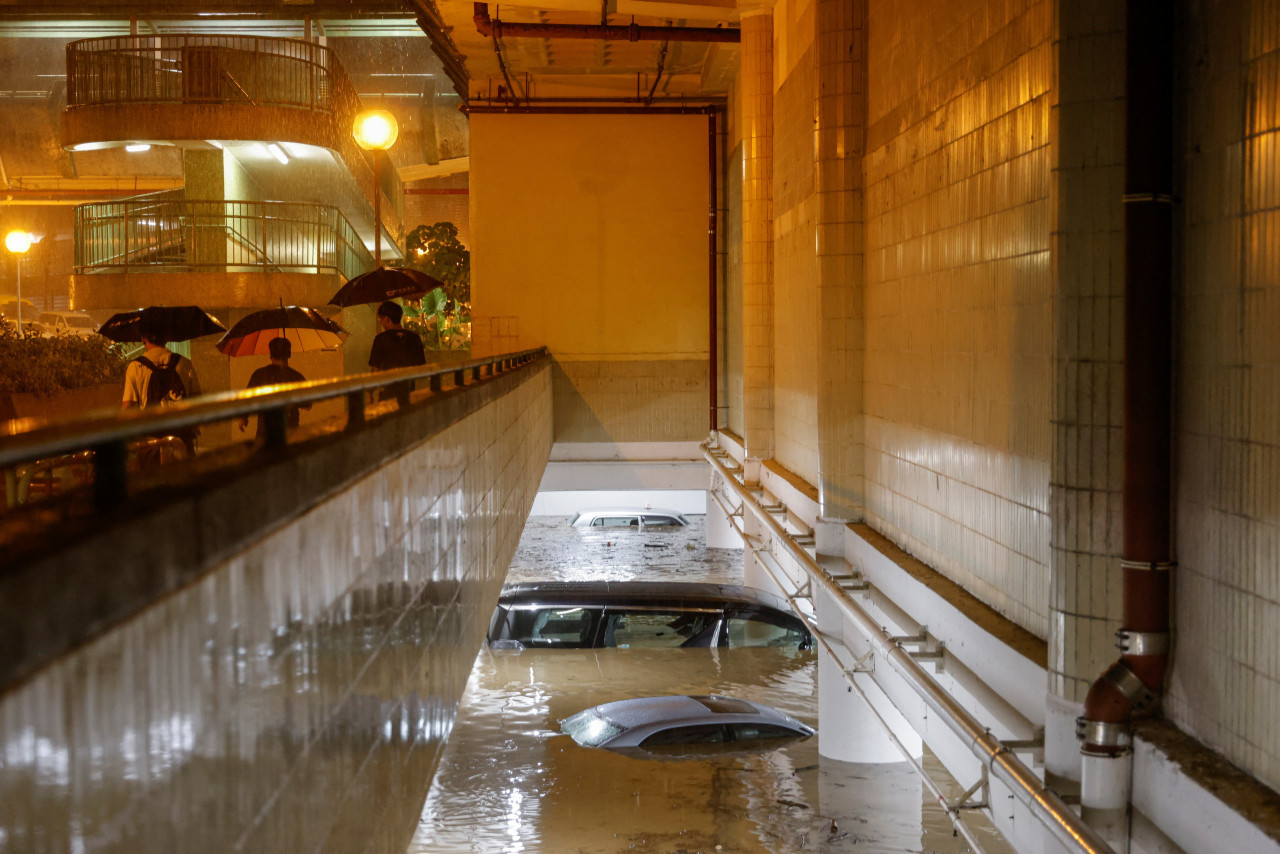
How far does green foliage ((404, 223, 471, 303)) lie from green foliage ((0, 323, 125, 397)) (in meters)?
9.68

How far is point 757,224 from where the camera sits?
14.1 m

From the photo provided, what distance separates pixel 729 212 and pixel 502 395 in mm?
11358

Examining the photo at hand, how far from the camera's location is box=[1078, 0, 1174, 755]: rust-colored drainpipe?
13.8 feet

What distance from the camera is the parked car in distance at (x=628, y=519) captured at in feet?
84.0

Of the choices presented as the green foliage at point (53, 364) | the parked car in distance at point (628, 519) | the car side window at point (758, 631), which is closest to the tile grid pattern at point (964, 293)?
the car side window at point (758, 631)

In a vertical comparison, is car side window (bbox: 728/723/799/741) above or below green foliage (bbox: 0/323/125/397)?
below

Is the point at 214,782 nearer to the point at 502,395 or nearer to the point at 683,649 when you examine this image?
the point at 502,395

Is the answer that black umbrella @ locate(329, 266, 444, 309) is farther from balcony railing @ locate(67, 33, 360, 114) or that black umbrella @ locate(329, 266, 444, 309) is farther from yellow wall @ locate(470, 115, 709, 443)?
yellow wall @ locate(470, 115, 709, 443)

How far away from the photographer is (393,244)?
24688 mm

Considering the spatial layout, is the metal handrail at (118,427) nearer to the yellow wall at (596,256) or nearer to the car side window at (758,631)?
the car side window at (758,631)

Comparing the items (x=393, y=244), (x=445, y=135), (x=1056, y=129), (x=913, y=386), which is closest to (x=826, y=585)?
(x=913, y=386)

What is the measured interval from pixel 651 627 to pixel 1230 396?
12470mm

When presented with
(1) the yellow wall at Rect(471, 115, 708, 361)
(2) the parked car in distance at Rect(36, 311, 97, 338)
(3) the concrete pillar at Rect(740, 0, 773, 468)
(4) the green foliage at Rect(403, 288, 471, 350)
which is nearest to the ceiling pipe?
A: (3) the concrete pillar at Rect(740, 0, 773, 468)

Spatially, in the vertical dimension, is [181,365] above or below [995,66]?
below
